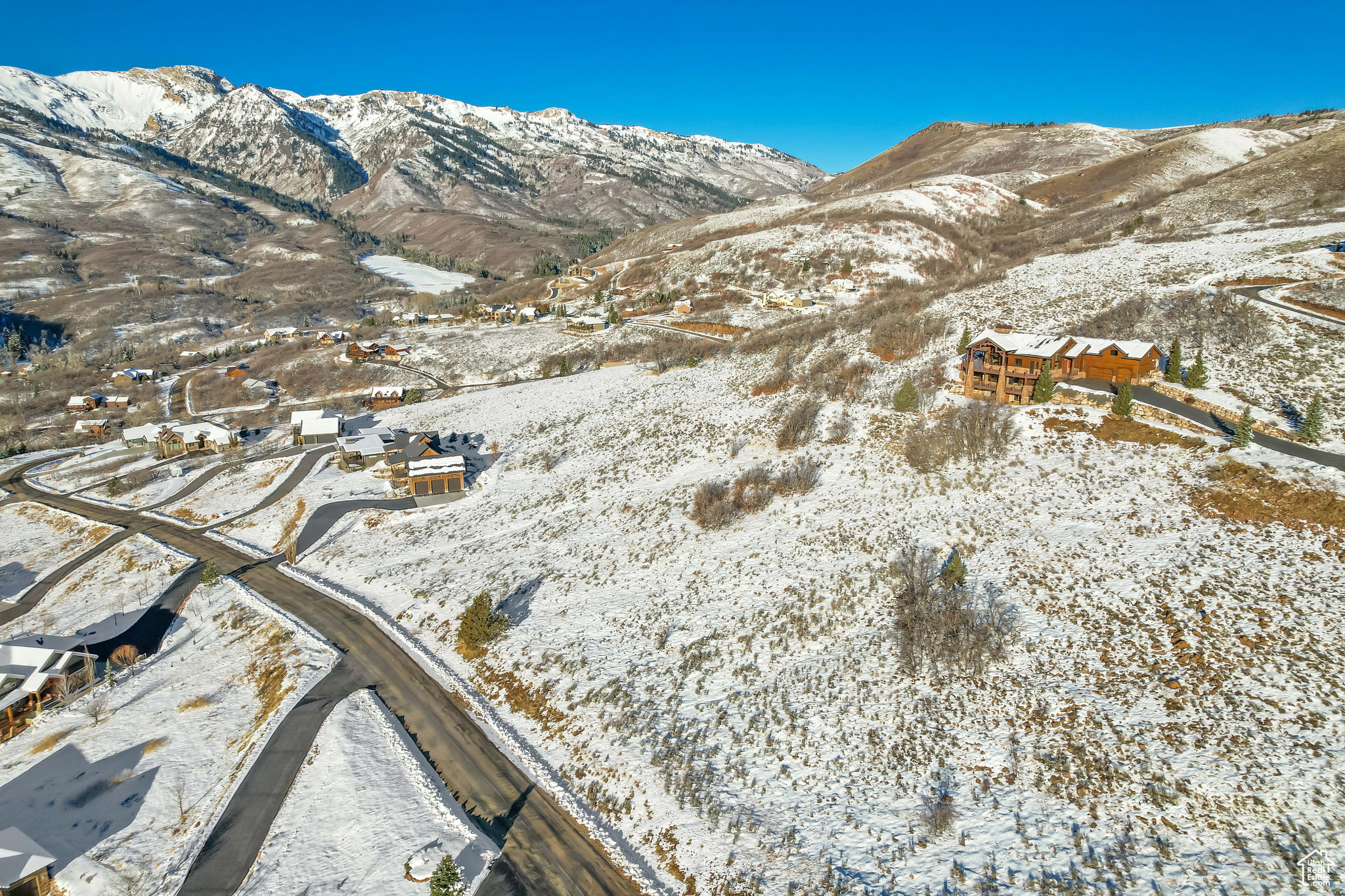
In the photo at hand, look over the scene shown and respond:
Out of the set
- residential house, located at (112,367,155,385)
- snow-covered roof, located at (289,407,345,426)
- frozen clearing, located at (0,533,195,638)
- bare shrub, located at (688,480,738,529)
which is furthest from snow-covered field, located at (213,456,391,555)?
residential house, located at (112,367,155,385)

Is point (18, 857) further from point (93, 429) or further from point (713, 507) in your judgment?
point (93, 429)

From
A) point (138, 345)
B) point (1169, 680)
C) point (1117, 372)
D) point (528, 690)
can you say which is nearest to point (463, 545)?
point (528, 690)

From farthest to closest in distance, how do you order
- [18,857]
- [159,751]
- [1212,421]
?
1. [1212,421]
2. [159,751]
3. [18,857]

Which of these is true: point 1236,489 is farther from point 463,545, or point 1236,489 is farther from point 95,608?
point 95,608

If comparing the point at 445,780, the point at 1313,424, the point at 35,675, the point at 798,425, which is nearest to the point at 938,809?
the point at 445,780

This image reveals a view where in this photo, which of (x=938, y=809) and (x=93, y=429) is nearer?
(x=938, y=809)

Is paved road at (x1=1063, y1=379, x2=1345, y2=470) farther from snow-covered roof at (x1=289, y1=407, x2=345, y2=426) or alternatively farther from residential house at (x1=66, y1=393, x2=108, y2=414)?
residential house at (x1=66, y1=393, x2=108, y2=414)
